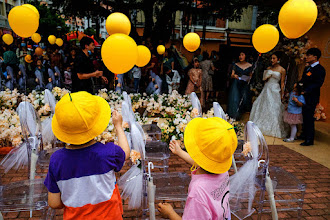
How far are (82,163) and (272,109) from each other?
607 cm

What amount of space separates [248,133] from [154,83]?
613cm

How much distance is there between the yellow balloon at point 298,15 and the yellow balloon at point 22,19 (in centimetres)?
463

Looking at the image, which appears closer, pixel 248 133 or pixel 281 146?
pixel 248 133

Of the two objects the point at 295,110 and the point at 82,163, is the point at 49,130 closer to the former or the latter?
the point at 82,163

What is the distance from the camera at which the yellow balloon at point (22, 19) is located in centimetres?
466

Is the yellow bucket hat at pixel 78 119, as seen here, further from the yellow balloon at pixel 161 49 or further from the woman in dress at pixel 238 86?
the yellow balloon at pixel 161 49

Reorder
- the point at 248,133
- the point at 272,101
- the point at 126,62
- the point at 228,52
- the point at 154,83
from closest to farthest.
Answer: the point at 248,133
the point at 126,62
the point at 272,101
the point at 154,83
the point at 228,52

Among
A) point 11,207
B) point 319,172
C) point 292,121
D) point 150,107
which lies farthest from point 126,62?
point 292,121

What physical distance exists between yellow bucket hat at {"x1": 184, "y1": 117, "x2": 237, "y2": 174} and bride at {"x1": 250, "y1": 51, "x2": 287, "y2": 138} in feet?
18.2

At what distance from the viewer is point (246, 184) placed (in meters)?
2.63

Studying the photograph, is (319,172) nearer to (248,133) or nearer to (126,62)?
(248,133)

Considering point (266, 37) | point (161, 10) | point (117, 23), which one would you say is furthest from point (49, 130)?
point (161, 10)

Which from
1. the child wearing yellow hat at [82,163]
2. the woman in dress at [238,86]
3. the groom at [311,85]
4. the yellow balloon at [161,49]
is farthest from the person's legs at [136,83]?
the child wearing yellow hat at [82,163]

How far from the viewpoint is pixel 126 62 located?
12.3 ft
